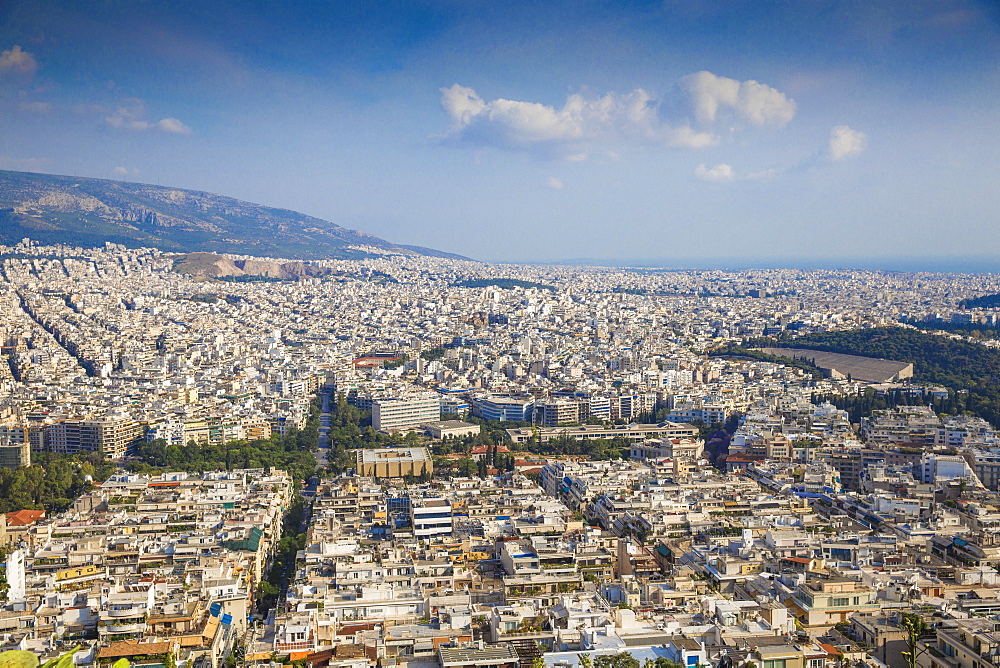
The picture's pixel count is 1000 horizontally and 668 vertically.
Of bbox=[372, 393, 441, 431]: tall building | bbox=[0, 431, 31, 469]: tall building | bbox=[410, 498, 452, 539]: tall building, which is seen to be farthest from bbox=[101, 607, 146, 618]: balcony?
bbox=[372, 393, 441, 431]: tall building

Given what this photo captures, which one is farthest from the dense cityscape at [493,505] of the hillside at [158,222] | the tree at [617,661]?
the hillside at [158,222]

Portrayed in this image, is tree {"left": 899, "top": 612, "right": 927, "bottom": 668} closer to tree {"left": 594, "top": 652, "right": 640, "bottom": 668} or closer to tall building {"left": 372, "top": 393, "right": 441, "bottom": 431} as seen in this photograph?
tree {"left": 594, "top": 652, "right": 640, "bottom": 668}

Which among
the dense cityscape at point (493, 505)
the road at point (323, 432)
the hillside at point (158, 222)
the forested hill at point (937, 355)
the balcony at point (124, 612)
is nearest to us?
the dense cityscape at point (493, 505)

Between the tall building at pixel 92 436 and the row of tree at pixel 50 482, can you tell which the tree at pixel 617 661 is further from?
the tall building at pixel 92 436

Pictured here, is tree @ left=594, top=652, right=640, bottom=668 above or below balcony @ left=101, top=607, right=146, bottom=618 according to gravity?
above

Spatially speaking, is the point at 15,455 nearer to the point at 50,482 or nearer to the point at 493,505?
the point at 50,482

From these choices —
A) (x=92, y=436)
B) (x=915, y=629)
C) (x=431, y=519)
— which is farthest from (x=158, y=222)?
(x=915, y=629)
